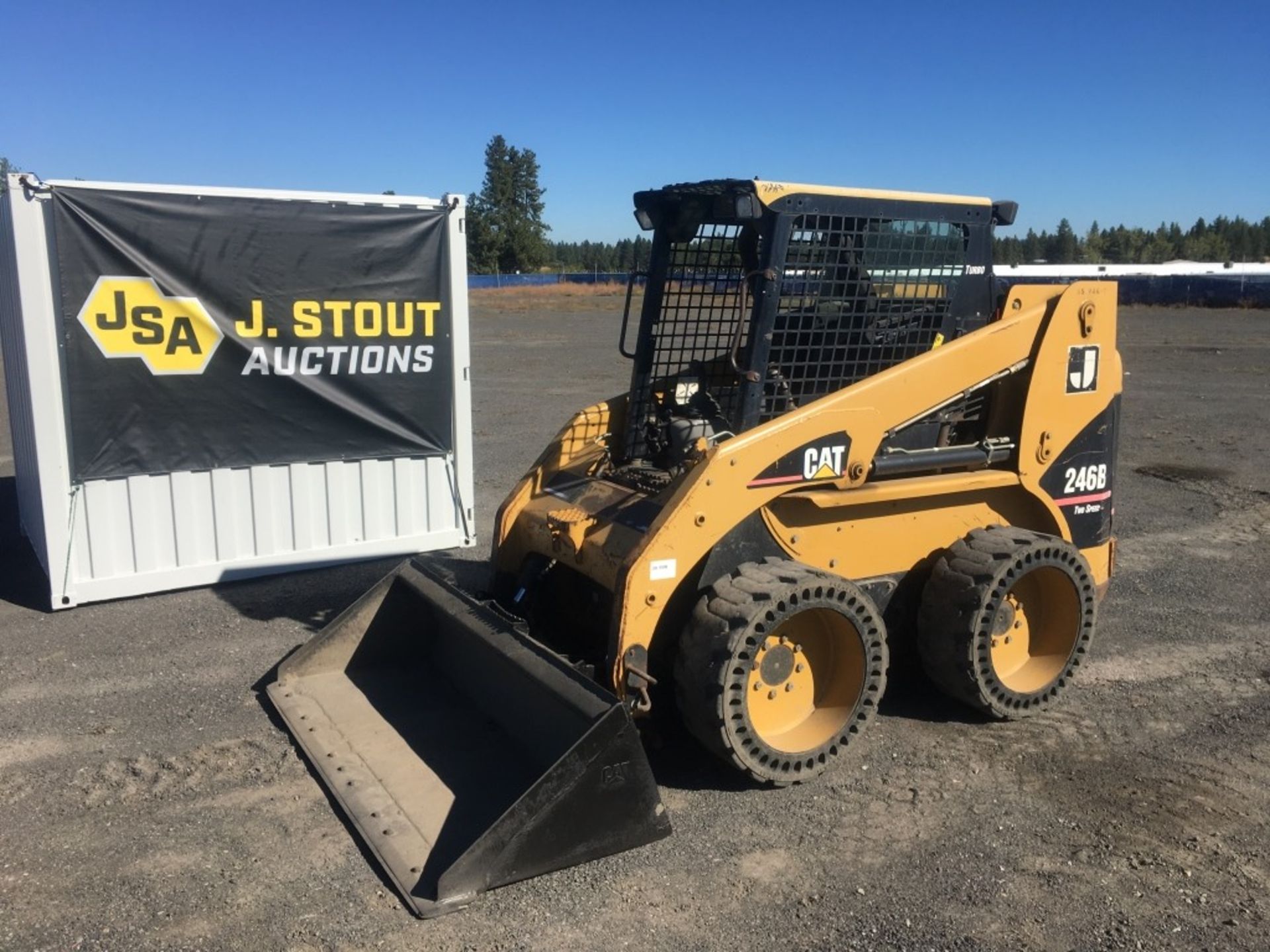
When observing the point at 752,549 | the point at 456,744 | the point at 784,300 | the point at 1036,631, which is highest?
the point at 784,300

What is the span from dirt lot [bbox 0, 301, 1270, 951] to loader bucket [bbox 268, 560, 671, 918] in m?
0.13

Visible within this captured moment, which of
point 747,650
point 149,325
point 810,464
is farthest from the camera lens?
point 149,325

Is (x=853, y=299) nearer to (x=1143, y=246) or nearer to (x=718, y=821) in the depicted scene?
(x=718, y=821)

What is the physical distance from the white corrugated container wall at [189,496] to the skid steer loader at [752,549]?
2371mm

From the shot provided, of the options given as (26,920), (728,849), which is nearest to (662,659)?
(728,849)

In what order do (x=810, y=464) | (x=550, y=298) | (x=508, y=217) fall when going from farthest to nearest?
(x=508, y=217), (x=550, y=298), (x=810, y=464)

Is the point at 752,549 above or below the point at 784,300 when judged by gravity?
below

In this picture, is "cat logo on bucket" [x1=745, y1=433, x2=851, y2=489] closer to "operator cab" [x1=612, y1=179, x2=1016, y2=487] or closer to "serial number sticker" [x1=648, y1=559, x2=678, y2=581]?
"operator cab" [x1=612, y1=179, x2=1016, y2=487]

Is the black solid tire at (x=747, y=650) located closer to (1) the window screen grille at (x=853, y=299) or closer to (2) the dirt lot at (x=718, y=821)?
(2) the dirt lot at (x=718, y=821)

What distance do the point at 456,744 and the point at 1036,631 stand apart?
3016 mm

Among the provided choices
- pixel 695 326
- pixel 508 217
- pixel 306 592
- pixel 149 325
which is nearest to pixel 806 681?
pixel 695 326

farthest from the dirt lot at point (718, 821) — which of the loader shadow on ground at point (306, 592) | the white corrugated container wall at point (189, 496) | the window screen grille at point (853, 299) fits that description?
the window screen grille at point (853, 299)

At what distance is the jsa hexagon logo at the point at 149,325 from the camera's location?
22.9 feet

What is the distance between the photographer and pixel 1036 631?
5.56 metres
